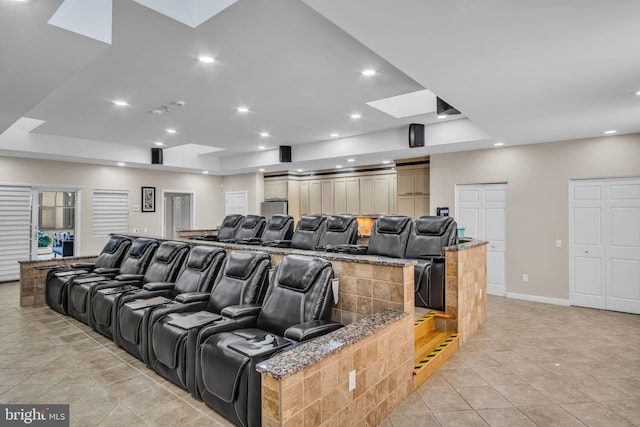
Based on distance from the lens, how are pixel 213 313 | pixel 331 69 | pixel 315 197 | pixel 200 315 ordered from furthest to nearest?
pixel 315 197, pixel 331 69, pixel 213 313, pixel 200 315

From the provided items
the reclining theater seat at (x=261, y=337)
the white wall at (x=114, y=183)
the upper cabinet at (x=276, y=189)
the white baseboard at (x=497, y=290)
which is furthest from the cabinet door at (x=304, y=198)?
the reclining theater seat at (x=261, y=337)

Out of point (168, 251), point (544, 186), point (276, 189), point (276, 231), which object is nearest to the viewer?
point (168, 251)

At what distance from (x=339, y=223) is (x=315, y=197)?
4127 millimetres

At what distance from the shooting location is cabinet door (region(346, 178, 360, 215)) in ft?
27.4

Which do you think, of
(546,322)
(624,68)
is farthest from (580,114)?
(546,322)

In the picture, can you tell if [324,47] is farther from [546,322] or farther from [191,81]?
[546,322]

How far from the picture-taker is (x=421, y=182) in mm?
6918

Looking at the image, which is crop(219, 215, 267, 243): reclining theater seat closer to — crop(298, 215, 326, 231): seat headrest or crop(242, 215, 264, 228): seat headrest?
crop(242, 215, 264, 228): seat headrest

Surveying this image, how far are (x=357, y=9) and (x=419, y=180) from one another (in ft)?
17.4

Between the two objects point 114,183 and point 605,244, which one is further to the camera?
point 114,183

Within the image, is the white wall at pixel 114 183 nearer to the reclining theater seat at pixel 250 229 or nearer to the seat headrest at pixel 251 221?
the reclining theater seat at pixel 250 229

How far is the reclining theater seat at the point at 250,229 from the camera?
618cm

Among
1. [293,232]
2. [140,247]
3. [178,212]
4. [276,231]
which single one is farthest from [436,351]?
[178,212]

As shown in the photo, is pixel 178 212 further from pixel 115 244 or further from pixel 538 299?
pixel 538 299
